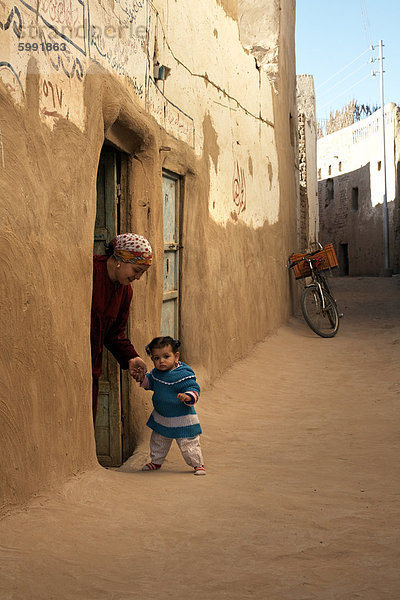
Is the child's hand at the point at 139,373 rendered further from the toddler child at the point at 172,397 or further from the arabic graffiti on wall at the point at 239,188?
the arabic graffiti on wall at the point at 239,188

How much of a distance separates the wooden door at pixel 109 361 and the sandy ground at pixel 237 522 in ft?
1.02

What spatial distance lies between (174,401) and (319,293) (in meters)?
6.48

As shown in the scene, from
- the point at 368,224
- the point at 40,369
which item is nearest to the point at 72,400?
the point at 40,369

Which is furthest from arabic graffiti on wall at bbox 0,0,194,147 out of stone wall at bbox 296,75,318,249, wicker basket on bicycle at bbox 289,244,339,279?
stone wall at bbox 296,75,318,249

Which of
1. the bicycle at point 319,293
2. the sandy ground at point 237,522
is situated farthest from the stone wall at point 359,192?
the sandy ground at point 237,522

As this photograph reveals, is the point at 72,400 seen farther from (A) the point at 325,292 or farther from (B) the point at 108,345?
(A) the point at 325,292

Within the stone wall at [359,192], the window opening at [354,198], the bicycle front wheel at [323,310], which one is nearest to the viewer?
the bicycle front wheel at [323,310]

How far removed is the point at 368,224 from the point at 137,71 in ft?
77.9

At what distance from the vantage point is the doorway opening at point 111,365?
464 centimetres

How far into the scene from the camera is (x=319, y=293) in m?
10.1

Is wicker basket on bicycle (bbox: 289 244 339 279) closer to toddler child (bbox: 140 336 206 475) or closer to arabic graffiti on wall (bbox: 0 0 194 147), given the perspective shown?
arabic graffiti on wall (bbox: 0 0 194 147)

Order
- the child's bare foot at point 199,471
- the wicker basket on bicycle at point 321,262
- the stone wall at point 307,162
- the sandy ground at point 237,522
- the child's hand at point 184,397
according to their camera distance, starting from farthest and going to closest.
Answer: the stone wall at point 307,162, the wicker basket on bicycle at point 321,262, the child's bare foot at point 199,471, the child's hand at point 184,397, the sandy ground at point 237,522

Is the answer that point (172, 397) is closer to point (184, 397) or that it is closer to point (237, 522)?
point (184, 397)

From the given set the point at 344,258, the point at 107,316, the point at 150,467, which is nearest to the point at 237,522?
the point at 150,467
